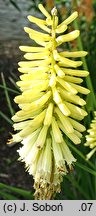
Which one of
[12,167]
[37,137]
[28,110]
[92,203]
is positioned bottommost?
[12,167]

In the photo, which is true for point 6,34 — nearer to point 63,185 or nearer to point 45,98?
point 63,185

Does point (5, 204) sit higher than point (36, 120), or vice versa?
point (36, 120)

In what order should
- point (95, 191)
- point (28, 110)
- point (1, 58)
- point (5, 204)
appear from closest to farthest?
1. point (28, 110)
2. point (5, 204)
3. point (95, 191)
4. point (1, 58)

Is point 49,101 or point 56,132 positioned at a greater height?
point 49,101

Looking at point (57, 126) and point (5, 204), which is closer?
point (57, 126)

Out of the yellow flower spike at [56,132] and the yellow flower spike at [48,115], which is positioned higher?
the yellow flower spike at [48,115]

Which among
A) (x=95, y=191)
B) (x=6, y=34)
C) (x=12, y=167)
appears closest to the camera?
(x=95, y=191)

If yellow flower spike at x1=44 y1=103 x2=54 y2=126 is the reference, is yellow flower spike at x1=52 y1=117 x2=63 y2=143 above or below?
below

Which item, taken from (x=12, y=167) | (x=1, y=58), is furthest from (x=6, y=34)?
(x=12, y=167)
